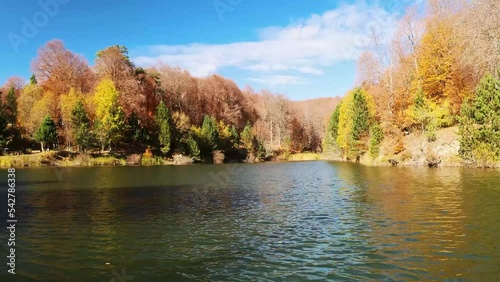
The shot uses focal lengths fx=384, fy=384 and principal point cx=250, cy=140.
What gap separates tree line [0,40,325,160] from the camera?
249 ft

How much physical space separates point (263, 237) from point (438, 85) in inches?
2371

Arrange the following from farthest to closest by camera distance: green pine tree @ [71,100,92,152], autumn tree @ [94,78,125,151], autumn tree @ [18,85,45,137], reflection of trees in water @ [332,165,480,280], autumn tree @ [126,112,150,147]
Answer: autumn tree @ [126,112,150,147] → autumn tree @ [94,78,125,151] → autumn tree @ [18,85,45,137] → green pine tree @ [71,100,92,152] → reflection of trees in water @ [332,165,480,280]

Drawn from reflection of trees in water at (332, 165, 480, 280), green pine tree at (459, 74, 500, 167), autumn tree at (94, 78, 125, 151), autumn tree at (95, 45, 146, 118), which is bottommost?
reflection of trees in water at (332, 165, 480, 280)

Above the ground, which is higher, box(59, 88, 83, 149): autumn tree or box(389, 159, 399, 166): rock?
box(59, 88, 83, 149): autumn tree

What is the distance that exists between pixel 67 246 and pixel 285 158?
3776 inches

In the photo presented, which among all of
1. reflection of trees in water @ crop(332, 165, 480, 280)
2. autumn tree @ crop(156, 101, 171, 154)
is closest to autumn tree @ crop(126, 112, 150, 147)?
autumn tree @ crop(156, 101, 171, 154)

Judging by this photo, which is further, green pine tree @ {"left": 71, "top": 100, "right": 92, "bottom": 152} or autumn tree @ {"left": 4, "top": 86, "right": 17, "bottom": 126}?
autumn tree @ {"left": 4, "top": 86, "right": 17, "bottom": 126}

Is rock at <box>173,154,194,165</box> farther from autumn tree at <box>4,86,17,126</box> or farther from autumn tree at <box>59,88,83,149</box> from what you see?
autumn tree at <box>4,86,17,126</box>

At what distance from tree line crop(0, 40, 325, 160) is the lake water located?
170 ft

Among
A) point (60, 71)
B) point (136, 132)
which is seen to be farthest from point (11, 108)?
point (136, 132)

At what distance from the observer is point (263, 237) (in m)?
16.0

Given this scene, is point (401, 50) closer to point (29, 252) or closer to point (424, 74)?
point (424, 74)

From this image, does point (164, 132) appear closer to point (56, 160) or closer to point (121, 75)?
point (121, 75)

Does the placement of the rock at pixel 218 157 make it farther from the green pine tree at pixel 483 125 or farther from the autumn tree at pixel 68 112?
the green pine tree at pixel 483 125
